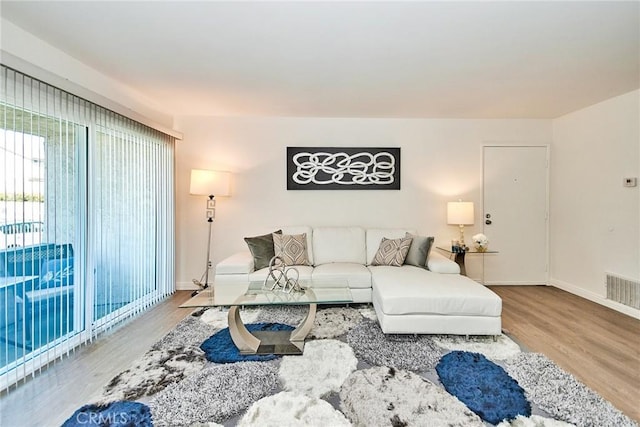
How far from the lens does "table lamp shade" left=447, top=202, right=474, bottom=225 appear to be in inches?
147

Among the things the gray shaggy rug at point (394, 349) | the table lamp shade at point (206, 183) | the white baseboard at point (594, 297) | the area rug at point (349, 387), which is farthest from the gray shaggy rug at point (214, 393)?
the white baseboard at point (594, 297)

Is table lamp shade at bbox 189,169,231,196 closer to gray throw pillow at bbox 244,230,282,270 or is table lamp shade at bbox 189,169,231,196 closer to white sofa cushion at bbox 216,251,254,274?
gray throw pillow at bbox 244,230,282,270

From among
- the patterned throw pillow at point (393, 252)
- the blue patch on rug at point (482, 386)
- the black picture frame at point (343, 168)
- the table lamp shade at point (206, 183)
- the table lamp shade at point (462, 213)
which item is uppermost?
the black picture frame at point (343, 168)

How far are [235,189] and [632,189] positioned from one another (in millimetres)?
4729

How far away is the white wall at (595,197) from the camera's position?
3156 mm

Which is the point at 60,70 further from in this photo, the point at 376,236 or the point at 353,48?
the point at 376,236

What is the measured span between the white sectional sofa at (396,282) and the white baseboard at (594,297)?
1.83 m

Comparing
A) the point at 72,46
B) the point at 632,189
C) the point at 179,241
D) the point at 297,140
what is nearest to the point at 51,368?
the point at 179,241

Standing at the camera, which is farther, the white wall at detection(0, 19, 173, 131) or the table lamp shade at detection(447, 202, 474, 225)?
the table lamp shade at detection(447, 202, 474, 225)

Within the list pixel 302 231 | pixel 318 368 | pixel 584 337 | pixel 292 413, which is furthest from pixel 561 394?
pixel 302 231

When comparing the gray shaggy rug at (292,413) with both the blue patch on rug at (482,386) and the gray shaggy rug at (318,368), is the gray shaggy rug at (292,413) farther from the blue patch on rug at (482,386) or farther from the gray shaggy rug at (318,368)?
the blue patch on rug at (482,386)

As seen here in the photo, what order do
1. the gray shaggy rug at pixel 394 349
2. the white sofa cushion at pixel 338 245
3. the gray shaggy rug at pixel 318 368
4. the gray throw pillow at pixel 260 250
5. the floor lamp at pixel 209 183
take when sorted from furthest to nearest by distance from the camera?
the white sofa cushion at pixel 338 245 < the floor lamp at pixel 209 183 < the gray throw pillow at pixel 260 250 < the gray shaggy rug at pixel 394 349 < the gray shaggy rug at pixel 318 368

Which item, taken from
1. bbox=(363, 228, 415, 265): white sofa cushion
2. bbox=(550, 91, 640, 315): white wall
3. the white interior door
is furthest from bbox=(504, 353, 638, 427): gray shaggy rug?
the white interior door

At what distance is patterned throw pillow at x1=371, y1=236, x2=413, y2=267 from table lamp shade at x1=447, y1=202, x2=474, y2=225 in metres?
0.74
